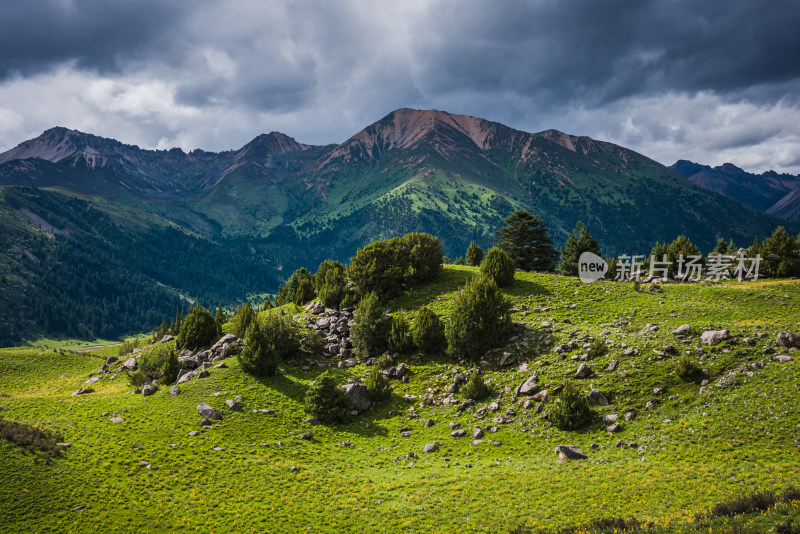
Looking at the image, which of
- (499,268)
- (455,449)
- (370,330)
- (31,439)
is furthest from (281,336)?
(499,268)

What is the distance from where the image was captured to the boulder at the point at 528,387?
37.7 meters

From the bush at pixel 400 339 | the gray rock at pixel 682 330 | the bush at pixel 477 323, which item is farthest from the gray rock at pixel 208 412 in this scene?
the gray rock at pixel 682 330

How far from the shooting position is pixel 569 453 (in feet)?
98.1

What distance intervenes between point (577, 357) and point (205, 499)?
35.1 m

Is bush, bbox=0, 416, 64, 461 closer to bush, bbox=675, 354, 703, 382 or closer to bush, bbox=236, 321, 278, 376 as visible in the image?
bush, bbox=236, 321, 278, 376

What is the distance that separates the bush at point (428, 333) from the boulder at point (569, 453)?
2050cm

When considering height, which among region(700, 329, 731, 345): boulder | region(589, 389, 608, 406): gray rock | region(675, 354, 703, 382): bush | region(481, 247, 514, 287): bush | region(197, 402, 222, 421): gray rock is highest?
region(481, 247, 514, 287): bush

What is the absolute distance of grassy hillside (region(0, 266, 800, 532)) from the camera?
78.5ft

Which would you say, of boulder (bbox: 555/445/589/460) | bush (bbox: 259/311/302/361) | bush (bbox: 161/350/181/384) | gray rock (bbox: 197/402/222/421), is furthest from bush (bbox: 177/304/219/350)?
boulder (bbox: 555/445/589/460)

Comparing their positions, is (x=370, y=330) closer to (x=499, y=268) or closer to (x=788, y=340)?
(x=499, y=268)

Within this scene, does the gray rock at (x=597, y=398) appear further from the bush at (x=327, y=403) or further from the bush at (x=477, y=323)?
the bush at (x=327, y=403)

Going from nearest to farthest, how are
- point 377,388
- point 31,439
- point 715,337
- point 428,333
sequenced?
point 31,439
point 715,337
point 377,388
point 428,333

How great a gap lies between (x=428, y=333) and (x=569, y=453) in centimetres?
2164

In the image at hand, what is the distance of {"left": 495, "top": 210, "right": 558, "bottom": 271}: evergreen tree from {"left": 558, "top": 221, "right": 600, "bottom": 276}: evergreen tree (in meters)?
4.14
